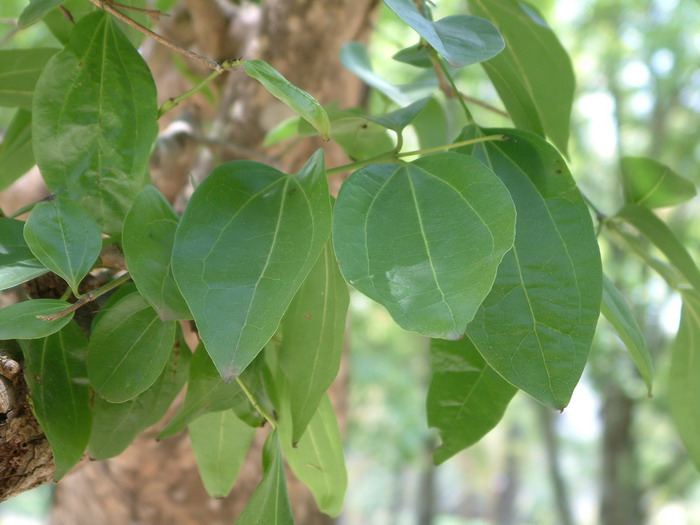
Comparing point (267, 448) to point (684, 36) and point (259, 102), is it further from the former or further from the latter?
point (684, 36)

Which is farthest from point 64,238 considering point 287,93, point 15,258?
point 287,93

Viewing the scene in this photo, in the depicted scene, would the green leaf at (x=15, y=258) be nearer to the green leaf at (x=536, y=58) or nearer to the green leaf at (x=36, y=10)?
the green leaf at (x=36, y=10)

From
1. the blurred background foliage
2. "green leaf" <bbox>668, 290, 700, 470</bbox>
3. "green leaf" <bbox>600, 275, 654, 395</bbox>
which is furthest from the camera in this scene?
the blurred background foliage

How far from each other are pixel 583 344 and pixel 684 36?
3.31 m

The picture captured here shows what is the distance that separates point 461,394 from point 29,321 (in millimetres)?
250

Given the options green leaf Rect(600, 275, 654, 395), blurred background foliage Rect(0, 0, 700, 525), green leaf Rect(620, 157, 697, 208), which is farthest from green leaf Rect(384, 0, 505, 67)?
blurred background foliage Rect(0, 0, 700, 525)

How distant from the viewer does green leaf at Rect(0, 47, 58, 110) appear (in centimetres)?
50

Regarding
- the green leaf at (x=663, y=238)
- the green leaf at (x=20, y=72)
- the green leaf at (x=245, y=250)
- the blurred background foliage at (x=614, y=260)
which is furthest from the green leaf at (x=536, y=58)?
the blurred background foliage at (x=614, y=260)

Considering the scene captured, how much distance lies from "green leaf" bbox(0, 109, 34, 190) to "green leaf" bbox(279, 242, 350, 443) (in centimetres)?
27

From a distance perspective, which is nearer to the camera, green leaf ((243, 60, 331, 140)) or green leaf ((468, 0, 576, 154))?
green leaf ((243, 60, 331, 140))

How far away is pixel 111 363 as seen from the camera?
1.24 feet

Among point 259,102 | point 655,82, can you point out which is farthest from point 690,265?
point 655,82

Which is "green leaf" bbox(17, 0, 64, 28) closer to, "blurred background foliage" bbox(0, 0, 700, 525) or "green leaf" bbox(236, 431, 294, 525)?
"green leaf" bbox(236, 431, 294, 525)

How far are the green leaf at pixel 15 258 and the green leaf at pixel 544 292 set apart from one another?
0.22 m
